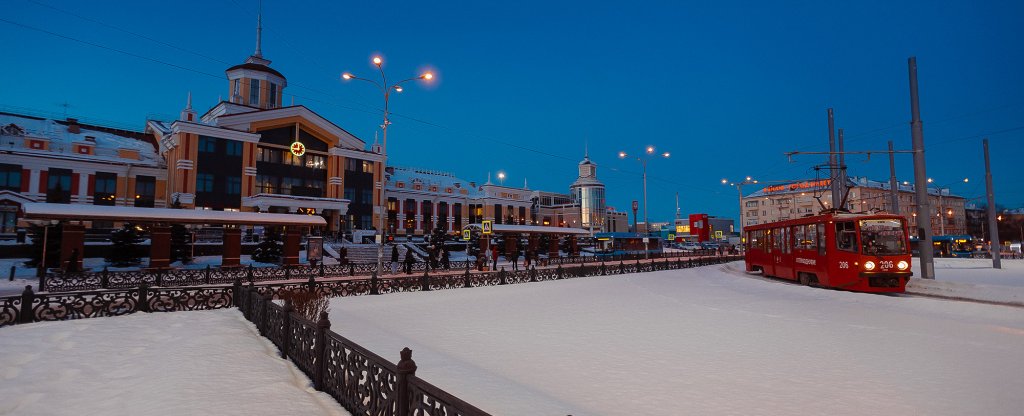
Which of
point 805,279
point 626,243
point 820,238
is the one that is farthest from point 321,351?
point 626,243

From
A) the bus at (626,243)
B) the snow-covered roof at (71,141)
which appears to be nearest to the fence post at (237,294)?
the snow-covered roof at (71,141)

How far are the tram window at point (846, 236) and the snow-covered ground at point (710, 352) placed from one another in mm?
1963

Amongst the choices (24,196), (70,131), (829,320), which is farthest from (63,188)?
(829,320)

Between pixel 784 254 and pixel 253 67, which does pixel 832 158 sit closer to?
pixel 784 254

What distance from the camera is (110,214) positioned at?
22375 mm

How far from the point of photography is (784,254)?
2395cm

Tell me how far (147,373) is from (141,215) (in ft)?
67.9

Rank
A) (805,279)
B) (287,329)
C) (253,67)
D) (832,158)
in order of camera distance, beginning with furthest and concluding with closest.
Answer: (253,67), (832,158), (805,279), (287,329)

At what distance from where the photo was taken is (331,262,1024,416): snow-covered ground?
21.3ft

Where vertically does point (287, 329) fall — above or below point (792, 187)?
below

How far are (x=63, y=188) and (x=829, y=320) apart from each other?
51777 millimetres

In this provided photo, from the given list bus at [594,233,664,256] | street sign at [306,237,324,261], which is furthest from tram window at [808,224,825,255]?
bus at [594,233,664,256]

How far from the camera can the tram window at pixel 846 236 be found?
59.3 ft

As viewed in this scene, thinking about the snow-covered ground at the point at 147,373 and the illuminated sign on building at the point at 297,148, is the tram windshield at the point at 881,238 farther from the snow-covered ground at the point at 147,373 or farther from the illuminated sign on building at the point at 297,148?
the illuminated sign on building at the point at 297,148
